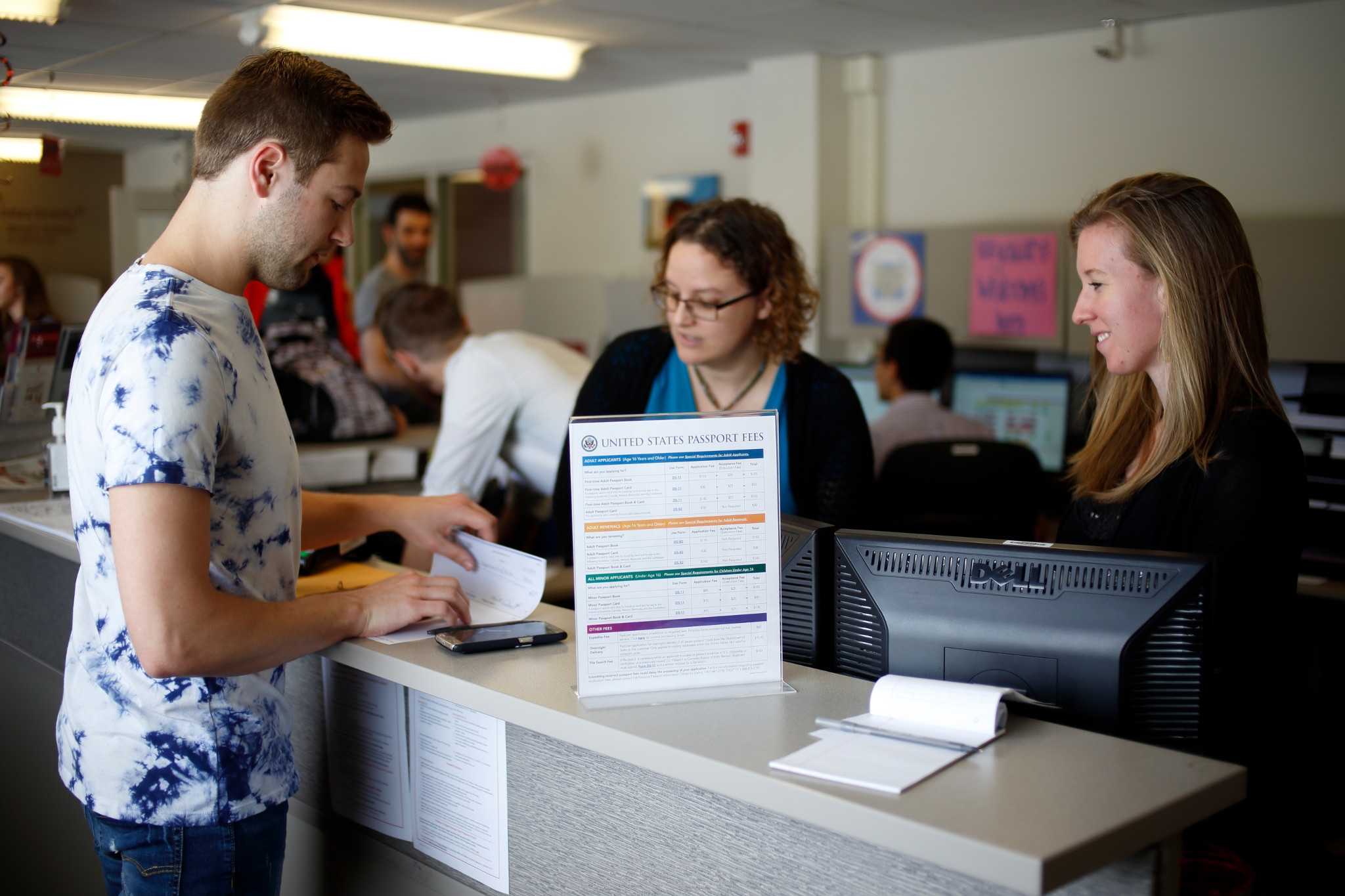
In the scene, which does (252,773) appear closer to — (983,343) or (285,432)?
(285,432)

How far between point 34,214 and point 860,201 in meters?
3.34

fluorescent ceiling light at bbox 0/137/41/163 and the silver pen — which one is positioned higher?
fluorescent ceiling light at bbox 0/137/41/163

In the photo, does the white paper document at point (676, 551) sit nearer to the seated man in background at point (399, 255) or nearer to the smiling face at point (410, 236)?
the seated man in background at point (399, 255)

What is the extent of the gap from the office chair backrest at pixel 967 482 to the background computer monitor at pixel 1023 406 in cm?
86

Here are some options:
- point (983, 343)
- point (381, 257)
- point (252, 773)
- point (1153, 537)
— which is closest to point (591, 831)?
point (252, 773)

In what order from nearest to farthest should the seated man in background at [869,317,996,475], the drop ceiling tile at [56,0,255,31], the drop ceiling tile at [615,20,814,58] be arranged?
the drop ceiling tile at [56,0,255,31], the seated man in background at [869,317,996,475], the drop ceiling tile at [615,20,814,58]

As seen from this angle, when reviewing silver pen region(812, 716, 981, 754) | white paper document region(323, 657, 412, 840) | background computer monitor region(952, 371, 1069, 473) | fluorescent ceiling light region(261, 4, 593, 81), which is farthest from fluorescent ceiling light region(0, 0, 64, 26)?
background computer monitor region(952, 371, 1069, 473)

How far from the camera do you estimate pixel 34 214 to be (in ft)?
9.00

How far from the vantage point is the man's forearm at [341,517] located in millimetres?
1609

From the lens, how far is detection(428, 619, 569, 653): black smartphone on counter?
53.0 inches

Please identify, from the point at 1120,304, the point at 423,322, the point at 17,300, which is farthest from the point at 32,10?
the point at 1120,304

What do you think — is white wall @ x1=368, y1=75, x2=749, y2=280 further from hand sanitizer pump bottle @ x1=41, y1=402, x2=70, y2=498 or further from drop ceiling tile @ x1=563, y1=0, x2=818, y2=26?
hand sanitizer pump bottle @ x1=41, y1=402, x2=70, y2=498

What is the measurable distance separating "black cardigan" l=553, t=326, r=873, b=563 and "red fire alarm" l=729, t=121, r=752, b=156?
11.0 ft

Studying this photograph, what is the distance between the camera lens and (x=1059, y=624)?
44.1 inches
